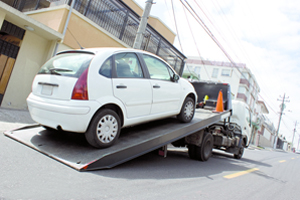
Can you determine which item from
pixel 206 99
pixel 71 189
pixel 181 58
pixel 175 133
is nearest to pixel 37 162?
pixel 71 189

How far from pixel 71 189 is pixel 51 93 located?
1.71 metres

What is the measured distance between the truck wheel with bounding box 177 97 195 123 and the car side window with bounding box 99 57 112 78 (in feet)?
7.53

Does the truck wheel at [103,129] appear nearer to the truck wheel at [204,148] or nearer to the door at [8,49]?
the truck wheel at [204,148]

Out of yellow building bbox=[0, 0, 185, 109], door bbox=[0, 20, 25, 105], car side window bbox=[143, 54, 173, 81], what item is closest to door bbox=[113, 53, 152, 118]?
car side window bbox=[143, 54, 173, 81]

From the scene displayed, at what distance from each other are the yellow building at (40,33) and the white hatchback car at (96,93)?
15.0ft

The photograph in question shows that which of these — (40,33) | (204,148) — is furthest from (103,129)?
(40,33)

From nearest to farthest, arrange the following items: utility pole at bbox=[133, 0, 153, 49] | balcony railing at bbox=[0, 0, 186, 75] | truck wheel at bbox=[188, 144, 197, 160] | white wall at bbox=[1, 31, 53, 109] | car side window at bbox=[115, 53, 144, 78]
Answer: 1. car side window at bbox=[115, 53, 144, 78]
2. truck wheel at bbox=[188, 144, 197, 160]
3. utility pole at bbox=[133, 0, 153, 49]
4. white wall at bbox=[1, 31, 53, 109]
5. balcony railing at bbox=[0, 0, 186, 75]

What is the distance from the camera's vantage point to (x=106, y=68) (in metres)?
4.00

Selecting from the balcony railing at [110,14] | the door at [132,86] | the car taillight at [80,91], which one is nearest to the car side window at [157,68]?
the door at [132,86]

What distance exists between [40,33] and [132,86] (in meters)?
6.59

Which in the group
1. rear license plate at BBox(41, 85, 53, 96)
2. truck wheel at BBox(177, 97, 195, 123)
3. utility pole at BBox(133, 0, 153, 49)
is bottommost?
rear license plate at BBox(41, 85, 53, 96)

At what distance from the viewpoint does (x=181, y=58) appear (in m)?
17.6

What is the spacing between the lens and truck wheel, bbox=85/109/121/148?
378cm

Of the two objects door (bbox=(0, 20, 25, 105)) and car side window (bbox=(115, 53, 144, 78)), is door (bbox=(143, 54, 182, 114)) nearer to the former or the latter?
car side window (bbox=(115, 53, 144, 78))
